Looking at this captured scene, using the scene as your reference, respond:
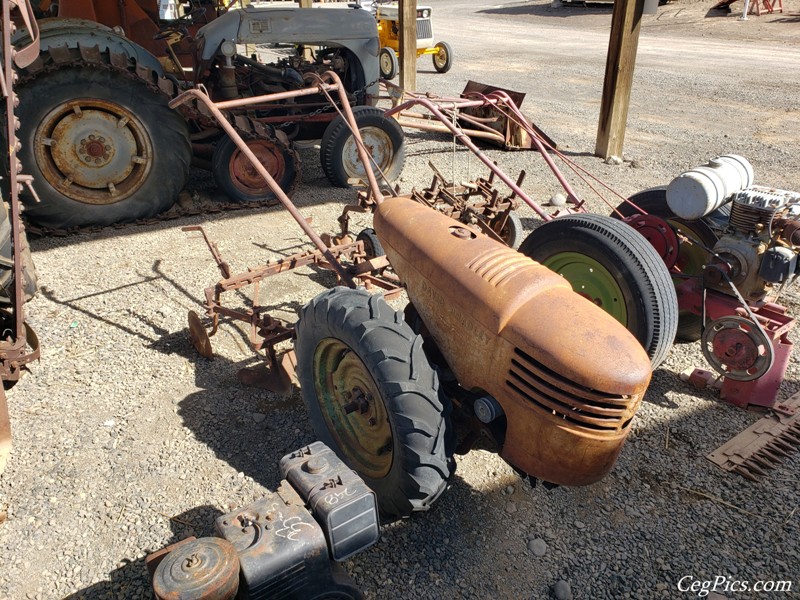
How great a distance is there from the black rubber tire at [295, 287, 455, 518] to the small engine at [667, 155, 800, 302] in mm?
1968

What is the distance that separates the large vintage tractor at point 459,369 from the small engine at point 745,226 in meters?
1.54

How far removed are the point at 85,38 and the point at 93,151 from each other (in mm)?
1111

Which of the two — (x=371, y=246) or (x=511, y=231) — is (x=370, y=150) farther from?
(x=371, y=246)

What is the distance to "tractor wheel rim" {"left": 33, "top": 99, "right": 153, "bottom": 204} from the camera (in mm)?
5211

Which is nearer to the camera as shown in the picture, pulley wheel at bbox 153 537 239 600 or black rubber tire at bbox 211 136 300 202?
pulley wheel at bbox 153 537 239 600

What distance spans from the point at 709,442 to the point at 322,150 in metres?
4.72

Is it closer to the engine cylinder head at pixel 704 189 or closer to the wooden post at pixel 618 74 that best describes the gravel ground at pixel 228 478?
the engine cylinder head at pixel 704 189

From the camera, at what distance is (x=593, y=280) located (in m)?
3.21

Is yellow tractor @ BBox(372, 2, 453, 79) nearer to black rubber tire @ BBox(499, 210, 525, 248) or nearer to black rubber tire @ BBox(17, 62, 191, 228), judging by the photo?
black rubber tire @ BBox(17, 62, 191, 228)

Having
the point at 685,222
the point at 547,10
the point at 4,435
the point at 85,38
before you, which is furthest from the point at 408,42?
the point at 547,10

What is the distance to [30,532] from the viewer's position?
2541mm

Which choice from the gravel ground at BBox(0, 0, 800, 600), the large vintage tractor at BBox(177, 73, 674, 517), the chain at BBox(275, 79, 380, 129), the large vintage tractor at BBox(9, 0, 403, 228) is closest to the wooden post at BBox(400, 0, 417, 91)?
the large vintage tractor at BBox(9, 0, 403, 228)

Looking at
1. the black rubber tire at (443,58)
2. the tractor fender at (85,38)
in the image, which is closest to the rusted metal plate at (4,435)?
the tractor fender at (85,38)

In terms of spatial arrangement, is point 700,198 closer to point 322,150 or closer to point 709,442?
point 709,442
